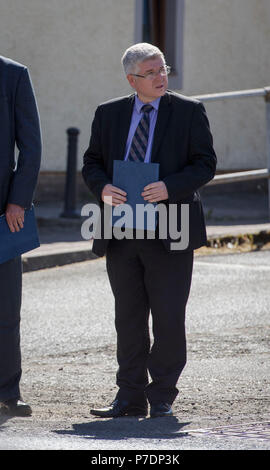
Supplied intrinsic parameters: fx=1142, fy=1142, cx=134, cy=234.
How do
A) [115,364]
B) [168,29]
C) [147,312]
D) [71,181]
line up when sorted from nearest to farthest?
[147,312] → [115,364] → [71,181] → [168,29]

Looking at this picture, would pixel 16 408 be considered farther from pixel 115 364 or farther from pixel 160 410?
pixel 115 364

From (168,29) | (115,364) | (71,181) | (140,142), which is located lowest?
(115,364)

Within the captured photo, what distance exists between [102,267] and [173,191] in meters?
4.64

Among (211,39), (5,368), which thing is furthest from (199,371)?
(211,39)

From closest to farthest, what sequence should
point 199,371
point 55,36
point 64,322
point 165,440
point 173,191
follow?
point 165,440 → point 173,191 → point 199,371 → point 64,322 → point 55,36

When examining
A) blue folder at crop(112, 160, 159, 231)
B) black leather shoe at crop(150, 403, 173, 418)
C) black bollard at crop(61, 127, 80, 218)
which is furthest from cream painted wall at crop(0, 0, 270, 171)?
black leather shoe at crop(150, 403, 173, 418)

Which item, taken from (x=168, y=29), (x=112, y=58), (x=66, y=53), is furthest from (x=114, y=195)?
(x=168, y=29)

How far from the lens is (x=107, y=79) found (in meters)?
14.9

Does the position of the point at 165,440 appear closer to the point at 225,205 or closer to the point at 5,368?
the point at 5,368

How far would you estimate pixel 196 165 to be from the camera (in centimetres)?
541

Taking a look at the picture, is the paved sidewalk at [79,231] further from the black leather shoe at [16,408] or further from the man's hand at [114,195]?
the man's hand at [114,195]

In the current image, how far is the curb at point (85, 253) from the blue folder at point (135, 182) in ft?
14.7

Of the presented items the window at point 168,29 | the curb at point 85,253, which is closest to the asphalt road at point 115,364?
the curb at point 85,253

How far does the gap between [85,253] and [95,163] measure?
186 inches
